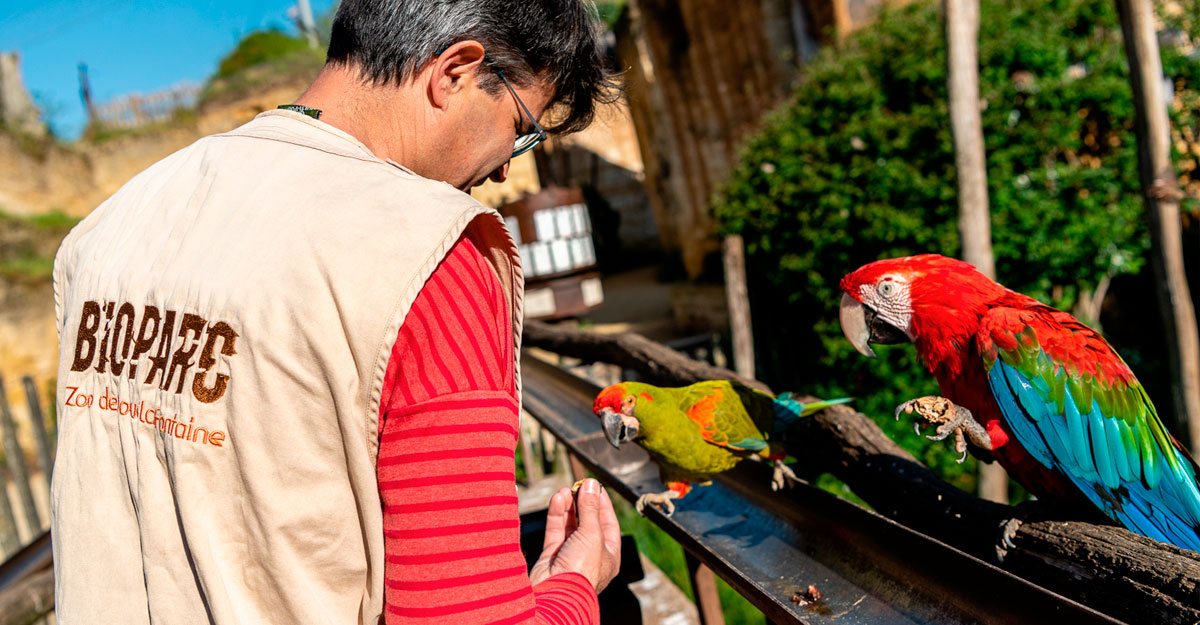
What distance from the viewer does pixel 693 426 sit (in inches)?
77.4

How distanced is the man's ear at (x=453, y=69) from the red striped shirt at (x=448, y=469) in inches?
12.6

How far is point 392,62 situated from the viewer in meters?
1.03

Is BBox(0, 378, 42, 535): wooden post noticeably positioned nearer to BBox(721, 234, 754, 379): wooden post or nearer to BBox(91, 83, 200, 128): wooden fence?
BBox(721, 234, 754, 379): wooden post

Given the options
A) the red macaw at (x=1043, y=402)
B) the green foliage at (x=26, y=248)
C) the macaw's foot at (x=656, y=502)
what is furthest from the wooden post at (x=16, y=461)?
the green foliage at (x=26, y=248)

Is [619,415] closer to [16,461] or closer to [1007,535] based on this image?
[1007,535]

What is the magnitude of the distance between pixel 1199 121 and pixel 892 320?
4.60m

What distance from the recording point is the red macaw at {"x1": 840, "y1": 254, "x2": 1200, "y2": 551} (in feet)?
4.90

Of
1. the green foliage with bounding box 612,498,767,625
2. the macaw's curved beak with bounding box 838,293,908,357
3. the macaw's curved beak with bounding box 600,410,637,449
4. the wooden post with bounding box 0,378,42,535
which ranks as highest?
the macaw's curved beak with bounding box 838,293,908,357

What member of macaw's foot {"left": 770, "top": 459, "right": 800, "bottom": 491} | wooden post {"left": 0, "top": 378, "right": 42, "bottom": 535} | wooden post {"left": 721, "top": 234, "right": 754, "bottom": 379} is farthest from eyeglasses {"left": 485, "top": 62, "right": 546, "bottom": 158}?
wooden post {"left": 0, "top": 378, "right": 42, "bottom": 535}

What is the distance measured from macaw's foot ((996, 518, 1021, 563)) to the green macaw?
508 millimetres

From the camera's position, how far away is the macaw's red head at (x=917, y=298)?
1.66m

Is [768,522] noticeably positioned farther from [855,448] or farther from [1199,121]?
[1199,121]

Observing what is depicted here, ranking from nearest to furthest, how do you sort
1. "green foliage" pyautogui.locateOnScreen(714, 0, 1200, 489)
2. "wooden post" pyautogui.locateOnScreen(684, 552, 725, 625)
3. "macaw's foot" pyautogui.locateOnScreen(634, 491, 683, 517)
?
1. "macaw's foot" pyautogui.locateOnScreen(634, 491, 683, 517)
2. "wooden post" pyautogui.locateOnScreen(684, 552, 725, 625)
3. "green foliage" pyautogui.locateOnScreen(714, 0, 1200, 489)

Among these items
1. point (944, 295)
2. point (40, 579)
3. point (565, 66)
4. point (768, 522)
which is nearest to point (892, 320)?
point (944, 295)
